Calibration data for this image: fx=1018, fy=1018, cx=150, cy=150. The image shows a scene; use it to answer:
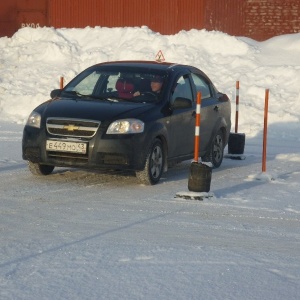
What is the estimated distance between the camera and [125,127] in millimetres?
11859

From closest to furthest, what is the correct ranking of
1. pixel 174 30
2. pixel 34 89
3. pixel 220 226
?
pixel 220 226 < pixel 34 89 < pixel 174 30

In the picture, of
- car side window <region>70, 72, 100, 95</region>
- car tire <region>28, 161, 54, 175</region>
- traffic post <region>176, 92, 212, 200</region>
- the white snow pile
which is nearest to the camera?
traffic post <region>176, 92, 212, 200</region>

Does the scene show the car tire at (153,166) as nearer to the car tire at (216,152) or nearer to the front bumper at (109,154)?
the front bumper at (109,154)

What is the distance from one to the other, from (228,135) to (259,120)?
21.4ft

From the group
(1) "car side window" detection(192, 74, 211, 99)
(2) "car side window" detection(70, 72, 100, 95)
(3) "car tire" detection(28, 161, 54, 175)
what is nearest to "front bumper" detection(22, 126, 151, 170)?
(3) "car tire" detection(28, 161, 54, 175)

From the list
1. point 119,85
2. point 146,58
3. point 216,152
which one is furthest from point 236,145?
point 146,58

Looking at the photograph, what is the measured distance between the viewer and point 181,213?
33.4ft

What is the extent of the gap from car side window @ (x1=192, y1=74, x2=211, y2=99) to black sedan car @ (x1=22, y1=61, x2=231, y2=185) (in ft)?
0.07

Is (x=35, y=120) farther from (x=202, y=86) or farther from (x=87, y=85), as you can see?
(x=202, y=86)

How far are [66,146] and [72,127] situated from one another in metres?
0.23

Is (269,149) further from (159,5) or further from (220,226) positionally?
(159,5)

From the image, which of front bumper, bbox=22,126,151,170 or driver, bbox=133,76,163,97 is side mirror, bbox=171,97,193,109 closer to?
driver, bbox=133,76,163,97

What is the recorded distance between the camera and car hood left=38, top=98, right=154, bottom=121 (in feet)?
39.1

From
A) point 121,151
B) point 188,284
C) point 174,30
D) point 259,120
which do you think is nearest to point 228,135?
point 121,151
